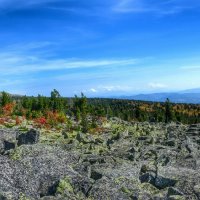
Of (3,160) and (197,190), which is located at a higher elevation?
(3,160)

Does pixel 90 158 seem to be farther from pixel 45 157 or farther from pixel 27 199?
pixel 27 199

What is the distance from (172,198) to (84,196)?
515cm

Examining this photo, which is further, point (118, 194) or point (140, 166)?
point (140, 166)

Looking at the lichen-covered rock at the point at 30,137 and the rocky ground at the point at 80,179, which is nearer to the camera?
the rocky ground at the point at 80,179

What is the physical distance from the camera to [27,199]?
74.6 ft

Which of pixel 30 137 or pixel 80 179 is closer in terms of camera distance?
pixel 80 179

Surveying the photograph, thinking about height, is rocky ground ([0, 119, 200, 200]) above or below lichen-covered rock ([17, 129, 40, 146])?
below

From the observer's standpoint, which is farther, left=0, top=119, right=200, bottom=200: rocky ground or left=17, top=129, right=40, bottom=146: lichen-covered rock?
left=17, top=129, right=40, bottom=146: lichen-covered rock

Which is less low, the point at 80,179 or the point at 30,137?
the point at 30,137

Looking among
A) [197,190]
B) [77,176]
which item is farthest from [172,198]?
[77,176]

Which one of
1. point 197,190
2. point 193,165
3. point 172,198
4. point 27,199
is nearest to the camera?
point 27,199

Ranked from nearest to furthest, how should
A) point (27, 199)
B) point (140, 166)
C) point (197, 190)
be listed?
1. point (27, 199)
2. point (197, 190)
3. point (140, 166)

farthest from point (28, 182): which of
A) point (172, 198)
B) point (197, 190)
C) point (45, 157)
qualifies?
point (197, 190)

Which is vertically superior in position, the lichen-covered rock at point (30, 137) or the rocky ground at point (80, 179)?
the lichen-covered rock at point (30, 137)
